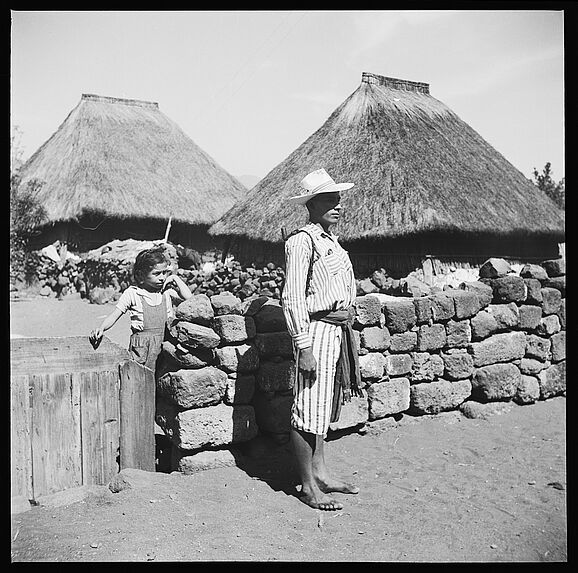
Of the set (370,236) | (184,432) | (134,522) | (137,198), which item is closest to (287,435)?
(184,432)

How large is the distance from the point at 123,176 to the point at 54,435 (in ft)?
37.9

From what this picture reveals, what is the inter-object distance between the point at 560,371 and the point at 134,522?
13.8 ft

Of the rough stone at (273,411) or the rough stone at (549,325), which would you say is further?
the rough stone at (549,325)

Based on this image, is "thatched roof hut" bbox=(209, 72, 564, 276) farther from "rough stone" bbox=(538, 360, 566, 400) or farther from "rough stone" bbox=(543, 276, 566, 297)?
"rough stone" bbox=(538, 360, 566, 400)

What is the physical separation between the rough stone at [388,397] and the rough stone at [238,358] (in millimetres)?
1063

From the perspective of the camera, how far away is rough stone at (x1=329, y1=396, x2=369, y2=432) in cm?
435

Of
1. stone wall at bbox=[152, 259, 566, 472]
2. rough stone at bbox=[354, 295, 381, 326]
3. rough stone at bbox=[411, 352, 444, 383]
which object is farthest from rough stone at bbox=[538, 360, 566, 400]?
rough stone at bbox=[354, 295, 381, 326]

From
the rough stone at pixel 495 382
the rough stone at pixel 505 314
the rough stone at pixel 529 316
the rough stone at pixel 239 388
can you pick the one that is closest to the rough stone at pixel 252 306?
the rough stone at pixel 239 388

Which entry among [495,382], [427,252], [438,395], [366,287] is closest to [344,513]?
[438,395]

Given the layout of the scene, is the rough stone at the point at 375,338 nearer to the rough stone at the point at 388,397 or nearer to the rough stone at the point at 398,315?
the rough stone at the point at 398,315

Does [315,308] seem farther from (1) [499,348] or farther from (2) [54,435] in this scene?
(1) [499,348]

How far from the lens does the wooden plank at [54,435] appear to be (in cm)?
322

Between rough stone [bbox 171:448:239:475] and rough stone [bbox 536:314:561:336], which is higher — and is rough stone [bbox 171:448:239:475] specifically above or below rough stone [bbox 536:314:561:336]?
below

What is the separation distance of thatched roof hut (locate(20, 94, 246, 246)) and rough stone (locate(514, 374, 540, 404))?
1005 centimetres
